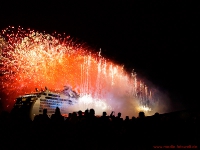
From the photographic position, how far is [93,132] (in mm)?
7477

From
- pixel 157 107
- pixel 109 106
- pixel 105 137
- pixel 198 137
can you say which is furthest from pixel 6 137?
pixel 157 107

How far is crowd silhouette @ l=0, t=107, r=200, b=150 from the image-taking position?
668 cm

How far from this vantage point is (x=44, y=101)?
110 feet

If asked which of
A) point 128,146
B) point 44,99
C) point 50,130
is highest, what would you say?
point 44,99

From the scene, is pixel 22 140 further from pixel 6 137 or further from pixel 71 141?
pixel 71 141

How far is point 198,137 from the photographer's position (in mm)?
6141

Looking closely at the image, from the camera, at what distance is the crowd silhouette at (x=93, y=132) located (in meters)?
6.68

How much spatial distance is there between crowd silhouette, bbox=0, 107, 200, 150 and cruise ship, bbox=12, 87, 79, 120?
76.4 feet

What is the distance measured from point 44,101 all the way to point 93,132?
27.5m

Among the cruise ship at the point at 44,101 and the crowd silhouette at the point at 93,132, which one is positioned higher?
the cruise ship at the point at 44,101

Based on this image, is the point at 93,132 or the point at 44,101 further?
the point at 44,101

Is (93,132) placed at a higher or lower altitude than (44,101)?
lower

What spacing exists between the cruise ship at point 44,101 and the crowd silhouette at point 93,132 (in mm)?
23285

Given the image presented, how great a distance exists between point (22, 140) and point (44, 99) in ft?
90.1
